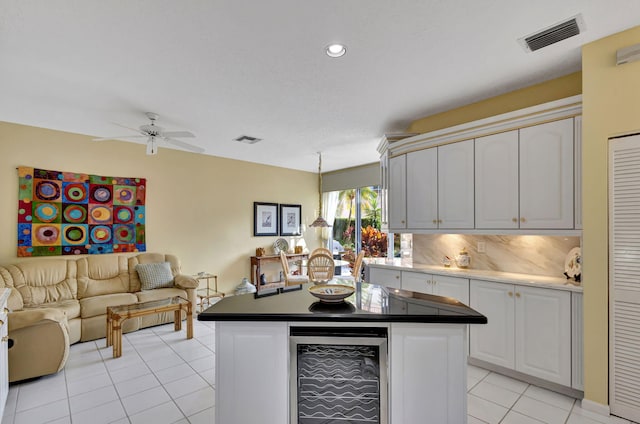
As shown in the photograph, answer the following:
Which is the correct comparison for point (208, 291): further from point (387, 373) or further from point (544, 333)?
point (544, 333)

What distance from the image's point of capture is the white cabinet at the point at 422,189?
338cm

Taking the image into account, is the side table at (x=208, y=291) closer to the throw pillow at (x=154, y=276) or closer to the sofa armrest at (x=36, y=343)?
the throw pillow at (x=154, y=276)

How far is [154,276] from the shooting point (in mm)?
4355

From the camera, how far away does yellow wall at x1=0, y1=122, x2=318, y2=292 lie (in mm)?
3773

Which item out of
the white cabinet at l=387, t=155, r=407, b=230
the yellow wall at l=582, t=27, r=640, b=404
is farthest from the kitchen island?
the white cabinet at l=387, t=155, r=407, b=230

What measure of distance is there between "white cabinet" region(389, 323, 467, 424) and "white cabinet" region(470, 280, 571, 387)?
146 centimetres

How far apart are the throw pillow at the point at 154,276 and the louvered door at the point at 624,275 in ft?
16.4

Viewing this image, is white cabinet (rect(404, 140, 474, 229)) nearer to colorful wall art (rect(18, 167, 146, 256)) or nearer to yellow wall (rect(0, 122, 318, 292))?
yellow wall (rect(0, 122, 318, 292))

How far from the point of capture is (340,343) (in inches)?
61.6

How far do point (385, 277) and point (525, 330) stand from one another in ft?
4.91

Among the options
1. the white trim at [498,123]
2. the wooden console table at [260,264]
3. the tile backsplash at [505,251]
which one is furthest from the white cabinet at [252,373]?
the wooden console table at [260,264]

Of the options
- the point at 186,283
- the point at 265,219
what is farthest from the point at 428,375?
the point at 265,219

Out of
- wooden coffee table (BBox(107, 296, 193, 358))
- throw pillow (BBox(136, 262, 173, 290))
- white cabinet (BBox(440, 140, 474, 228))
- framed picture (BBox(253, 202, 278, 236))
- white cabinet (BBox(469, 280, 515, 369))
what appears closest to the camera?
white cabinet (BBox(469, 280, 515, 369))

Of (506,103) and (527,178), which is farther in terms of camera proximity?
(506,103)
